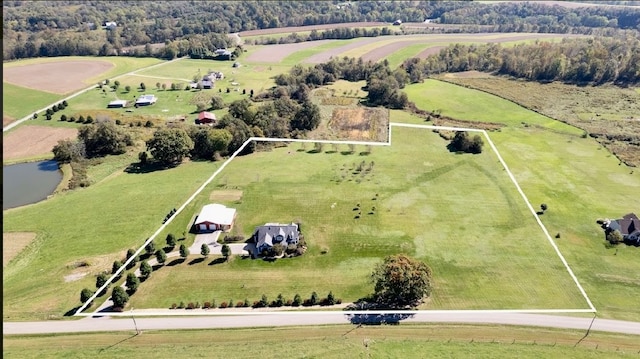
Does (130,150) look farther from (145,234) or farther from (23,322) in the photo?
(23,322)

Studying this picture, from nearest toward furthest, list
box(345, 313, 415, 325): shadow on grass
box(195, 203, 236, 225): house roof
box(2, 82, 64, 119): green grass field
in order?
box(345, 313, 415, 325): shadow on grass < box(195, 203, 236, 225): house roof < box(2, 82, 64, 119): green grass field

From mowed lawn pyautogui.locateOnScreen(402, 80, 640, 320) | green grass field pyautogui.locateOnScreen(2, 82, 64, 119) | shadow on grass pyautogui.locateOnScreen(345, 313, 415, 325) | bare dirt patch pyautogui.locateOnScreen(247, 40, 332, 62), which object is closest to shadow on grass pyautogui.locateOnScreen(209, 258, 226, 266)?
shadow on grass pyautogui.locateOnScreen(345, 313, 415, 325)

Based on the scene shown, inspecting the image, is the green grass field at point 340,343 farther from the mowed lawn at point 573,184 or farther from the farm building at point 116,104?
the farm building at point 116,104

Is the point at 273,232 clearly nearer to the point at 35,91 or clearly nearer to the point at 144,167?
the point at 144,167

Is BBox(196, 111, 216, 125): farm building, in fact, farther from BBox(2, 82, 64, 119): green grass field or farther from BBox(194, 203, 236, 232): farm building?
BBox(2, 82, 64, 119): green grass field

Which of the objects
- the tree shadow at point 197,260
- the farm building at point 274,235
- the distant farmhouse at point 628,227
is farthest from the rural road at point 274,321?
the distant farmhouse at point 628,227

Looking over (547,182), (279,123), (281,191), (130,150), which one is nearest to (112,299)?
(281,191)

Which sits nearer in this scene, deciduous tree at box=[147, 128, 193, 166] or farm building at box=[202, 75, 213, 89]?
deciduous tree at box=[147, 128, 193, 166]
